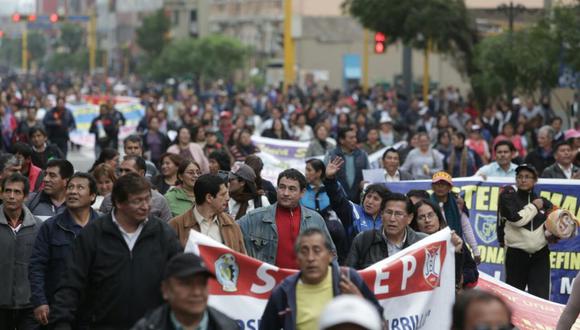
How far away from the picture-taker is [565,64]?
28.0 meters

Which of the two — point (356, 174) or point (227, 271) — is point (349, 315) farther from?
point (356, 174)

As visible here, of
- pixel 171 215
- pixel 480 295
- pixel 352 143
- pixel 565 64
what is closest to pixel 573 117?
pixel 565 64

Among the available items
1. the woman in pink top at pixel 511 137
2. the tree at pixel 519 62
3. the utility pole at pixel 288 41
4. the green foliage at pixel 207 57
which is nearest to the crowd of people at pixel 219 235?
the woman in pink top at pixel 511 137

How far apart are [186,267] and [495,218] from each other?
9.23 meters

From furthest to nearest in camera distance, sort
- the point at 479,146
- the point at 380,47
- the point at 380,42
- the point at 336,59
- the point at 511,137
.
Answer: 1. the point at 336,59
2. the point at 380,47
3. the point at 380,42
4. the point at 511,137
5. the point at 479,146

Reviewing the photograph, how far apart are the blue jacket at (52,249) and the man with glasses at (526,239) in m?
4.80

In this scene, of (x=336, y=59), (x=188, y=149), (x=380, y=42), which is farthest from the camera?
(x=336, y=59)

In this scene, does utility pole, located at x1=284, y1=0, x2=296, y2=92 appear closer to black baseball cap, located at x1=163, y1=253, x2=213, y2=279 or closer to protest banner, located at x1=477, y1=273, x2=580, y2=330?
protest banner, located at x1=477, y1=273, x2=580, y2=330

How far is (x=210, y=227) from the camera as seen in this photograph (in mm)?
9516

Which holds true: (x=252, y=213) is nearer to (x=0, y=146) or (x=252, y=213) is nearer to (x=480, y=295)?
(x=480, y=295)

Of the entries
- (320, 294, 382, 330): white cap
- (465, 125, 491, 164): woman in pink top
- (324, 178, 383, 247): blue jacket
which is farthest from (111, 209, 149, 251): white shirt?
(465, 125, 491, 164): woman in pink top

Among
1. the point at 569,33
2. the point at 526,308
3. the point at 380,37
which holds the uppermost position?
the point at 569,33

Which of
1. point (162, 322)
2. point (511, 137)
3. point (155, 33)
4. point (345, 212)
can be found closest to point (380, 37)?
point (511, 137)

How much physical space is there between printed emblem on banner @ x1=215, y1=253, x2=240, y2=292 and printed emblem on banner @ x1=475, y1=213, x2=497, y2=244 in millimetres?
6550
